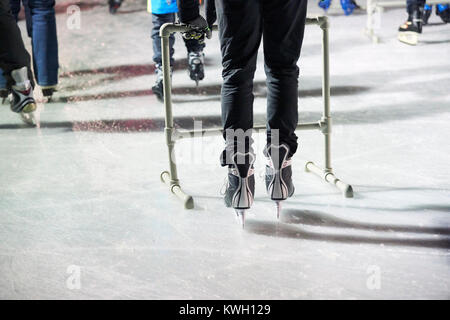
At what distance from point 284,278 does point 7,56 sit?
2507mm

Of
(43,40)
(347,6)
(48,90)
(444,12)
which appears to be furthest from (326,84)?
(347,6)

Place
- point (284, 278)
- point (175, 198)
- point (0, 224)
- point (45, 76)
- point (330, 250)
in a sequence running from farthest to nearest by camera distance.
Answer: point (45, 76), point (175, 198), point (0, 224), point (330, 250), point (284, 278)

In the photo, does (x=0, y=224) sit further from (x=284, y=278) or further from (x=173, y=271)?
(x=284, y=278)

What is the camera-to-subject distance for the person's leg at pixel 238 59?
8.42 ft

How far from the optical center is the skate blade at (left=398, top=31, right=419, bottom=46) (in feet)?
21.6

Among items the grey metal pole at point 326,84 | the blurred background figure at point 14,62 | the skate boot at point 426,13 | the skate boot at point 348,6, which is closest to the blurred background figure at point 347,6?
the skate boot at point 348,6

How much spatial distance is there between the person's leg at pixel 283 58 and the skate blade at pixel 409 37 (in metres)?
4.17

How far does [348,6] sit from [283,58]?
20.5 ft

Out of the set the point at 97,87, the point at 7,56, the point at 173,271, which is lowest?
the point at 97,87

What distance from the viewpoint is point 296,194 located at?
3252 mm

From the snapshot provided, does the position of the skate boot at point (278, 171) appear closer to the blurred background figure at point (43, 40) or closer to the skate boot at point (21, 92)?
the skate boot at point (21, 92)

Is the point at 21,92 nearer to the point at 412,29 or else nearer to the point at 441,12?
the point at 412,29
